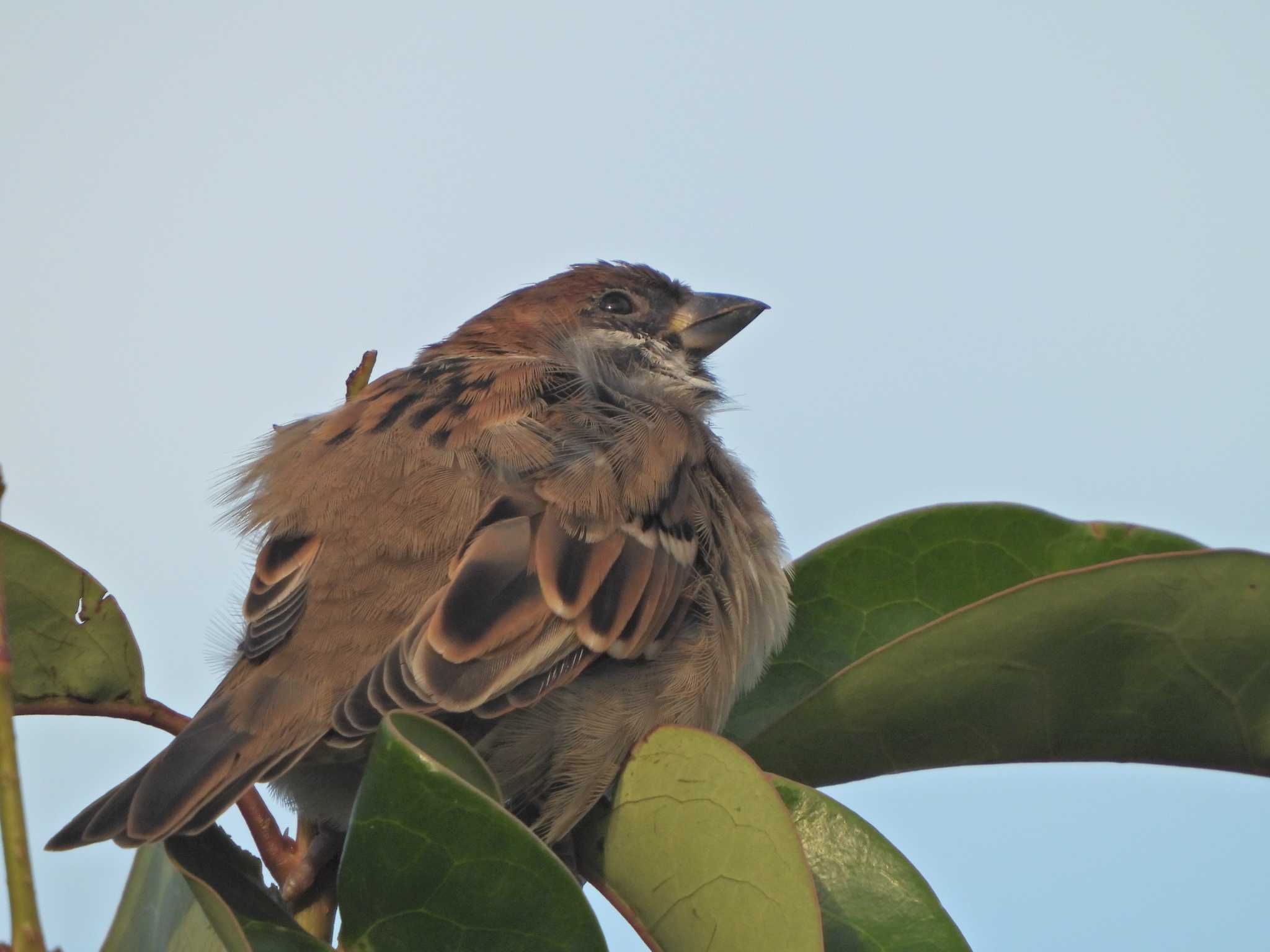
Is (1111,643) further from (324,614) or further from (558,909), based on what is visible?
(324,614)

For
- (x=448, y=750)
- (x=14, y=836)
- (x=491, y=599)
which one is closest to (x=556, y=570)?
(x=491, y=599)

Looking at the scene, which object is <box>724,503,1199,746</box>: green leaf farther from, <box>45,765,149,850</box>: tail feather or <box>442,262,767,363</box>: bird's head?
<box>442,262,767,363</box>: bird's head

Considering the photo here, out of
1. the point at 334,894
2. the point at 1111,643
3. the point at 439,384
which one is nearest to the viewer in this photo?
the point at 1111,643

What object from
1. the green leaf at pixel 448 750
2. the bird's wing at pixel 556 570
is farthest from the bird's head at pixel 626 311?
the green leaf at pixel 448 750

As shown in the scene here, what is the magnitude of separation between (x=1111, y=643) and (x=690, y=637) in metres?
1.14

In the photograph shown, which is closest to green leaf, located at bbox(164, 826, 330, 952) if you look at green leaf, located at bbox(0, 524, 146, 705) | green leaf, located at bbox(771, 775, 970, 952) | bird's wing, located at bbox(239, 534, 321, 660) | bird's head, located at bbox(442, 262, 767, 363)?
green leaf, located at bbox(0, 524, 146, 705)

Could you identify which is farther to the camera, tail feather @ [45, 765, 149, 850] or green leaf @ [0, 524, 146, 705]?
green leaf @ [0, 524, 146, 705]

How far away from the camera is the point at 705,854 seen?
6.84ft

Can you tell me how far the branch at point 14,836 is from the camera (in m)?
1.30

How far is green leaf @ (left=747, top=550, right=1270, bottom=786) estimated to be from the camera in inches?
87.9

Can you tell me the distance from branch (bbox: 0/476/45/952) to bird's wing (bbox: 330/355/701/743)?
1186 mm

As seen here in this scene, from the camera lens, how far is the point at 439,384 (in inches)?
144

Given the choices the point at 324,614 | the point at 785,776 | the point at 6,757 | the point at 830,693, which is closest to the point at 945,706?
the point at 830,693

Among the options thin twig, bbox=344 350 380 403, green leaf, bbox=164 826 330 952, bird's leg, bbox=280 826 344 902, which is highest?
thin twig, bbox=344 350 380 403
